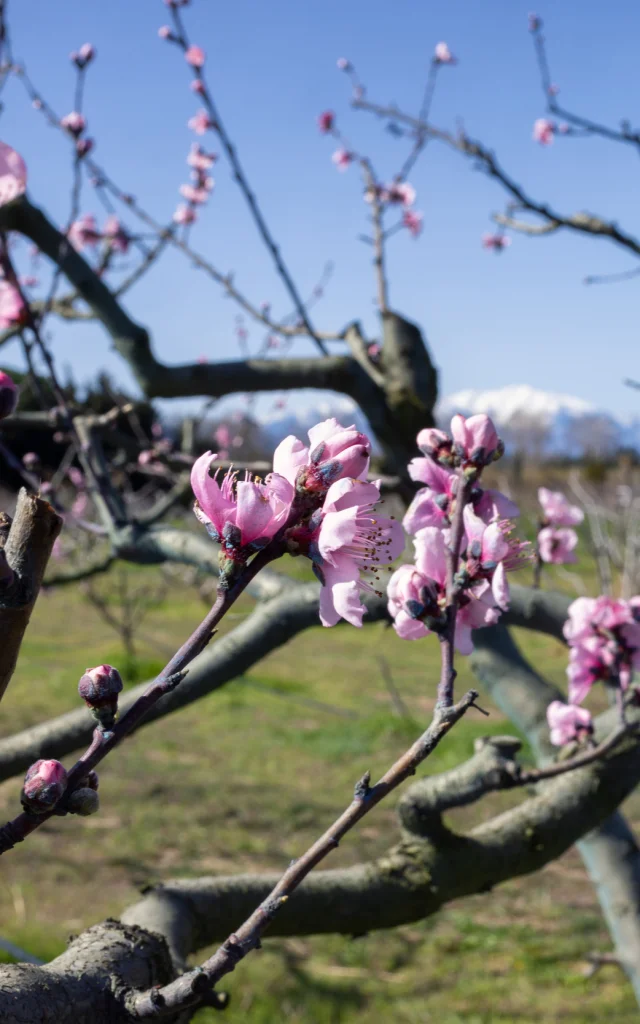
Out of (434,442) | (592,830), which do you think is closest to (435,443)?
(434,442)

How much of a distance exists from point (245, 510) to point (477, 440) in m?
0.38

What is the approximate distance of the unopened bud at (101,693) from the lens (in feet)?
2.29

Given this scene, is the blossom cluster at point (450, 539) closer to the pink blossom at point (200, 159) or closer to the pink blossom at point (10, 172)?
the pink blossom at point (10, 172)

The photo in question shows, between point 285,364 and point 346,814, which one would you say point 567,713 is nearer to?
point 346,814

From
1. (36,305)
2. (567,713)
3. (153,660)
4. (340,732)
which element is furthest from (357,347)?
(153,660)

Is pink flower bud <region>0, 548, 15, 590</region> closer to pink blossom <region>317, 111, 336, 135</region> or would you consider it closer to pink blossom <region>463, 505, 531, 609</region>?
pink blossom <region>463, 505, 531, 609</region>

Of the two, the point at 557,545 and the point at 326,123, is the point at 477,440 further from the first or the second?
the point at 326,123

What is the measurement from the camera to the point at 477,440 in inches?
36.8

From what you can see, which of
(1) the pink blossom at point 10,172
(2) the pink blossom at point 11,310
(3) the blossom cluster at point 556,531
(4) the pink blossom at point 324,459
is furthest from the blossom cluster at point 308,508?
(2) the pink blossom at point 11,310

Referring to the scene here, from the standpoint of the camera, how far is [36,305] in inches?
A: 138

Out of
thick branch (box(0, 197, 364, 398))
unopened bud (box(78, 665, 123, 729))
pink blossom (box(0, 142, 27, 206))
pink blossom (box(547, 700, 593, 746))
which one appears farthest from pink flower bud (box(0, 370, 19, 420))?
thick branch (box(0, 197, 364, 398))

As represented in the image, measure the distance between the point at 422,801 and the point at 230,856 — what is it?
358 centimetres

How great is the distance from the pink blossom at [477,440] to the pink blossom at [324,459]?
25 cm

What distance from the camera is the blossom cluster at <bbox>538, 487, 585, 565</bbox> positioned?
1.96m
